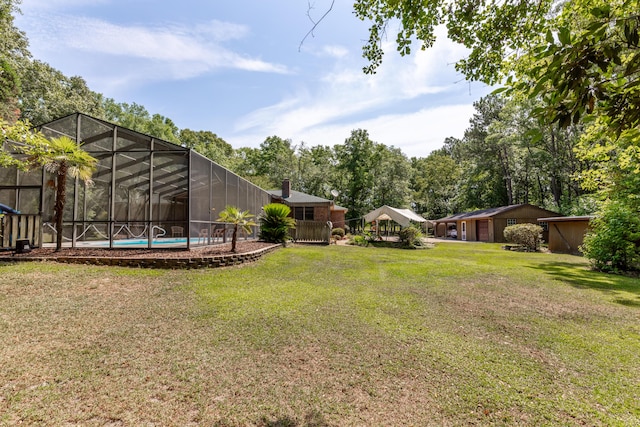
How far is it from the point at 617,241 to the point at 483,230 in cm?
1996

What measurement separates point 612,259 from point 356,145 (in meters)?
30.0

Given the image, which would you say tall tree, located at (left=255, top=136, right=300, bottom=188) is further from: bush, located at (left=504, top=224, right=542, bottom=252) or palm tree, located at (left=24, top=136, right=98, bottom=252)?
palm tree, located at (left=24, top=136, right=98, bottom=252)

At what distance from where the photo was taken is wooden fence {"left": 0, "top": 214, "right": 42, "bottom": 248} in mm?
8500

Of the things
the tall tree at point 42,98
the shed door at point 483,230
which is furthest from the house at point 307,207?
the shed door at point 483,230

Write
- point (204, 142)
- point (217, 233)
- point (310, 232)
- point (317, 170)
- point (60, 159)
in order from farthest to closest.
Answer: point (204, 142) → point (317, 170) → point (310, 232) → point (217, 233) → point (60, 159)

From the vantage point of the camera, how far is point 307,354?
3.39 meters

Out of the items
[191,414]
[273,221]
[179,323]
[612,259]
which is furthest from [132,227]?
[612,259]

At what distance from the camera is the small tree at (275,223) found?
13320mm

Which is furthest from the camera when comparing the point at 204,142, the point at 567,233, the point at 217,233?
the point at 204,142

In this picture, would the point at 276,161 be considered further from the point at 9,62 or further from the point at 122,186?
the point at 122,186

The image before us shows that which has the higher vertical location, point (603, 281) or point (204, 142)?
point (204, 142)

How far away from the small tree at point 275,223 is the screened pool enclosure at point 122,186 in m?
2.20

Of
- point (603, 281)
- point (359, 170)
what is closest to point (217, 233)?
point (603, 281)

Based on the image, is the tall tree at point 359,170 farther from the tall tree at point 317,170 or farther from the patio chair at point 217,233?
the patio chair at point 217,233
